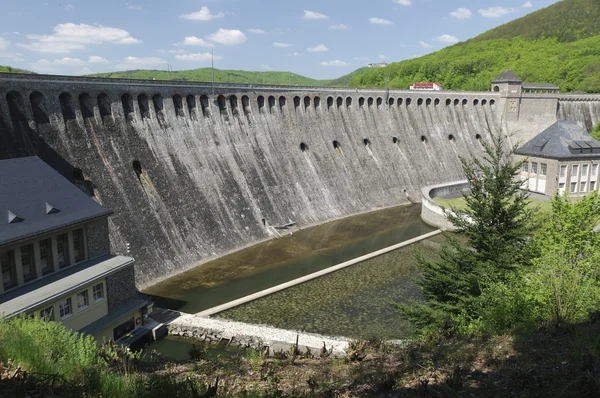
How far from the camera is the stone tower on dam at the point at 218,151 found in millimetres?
31391

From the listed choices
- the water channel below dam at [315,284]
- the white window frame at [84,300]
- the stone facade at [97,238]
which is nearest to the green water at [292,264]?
the water channel below dam at [315,284]

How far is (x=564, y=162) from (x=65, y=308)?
4219 centimetres

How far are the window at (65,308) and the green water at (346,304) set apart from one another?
8006mm

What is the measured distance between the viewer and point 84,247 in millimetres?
22000

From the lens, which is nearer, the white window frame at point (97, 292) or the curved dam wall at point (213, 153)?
the white window frame at point (97, 292)

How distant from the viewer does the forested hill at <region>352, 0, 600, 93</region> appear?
348ft

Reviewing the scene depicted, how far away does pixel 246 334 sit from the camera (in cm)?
2205

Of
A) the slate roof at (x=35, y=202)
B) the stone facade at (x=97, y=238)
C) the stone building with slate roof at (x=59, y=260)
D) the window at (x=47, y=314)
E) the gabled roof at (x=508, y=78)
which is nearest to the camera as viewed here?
the window at (x=47, y=314)

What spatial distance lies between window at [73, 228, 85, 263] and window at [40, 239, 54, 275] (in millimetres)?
1302

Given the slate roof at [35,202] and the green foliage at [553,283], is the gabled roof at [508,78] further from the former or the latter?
the slate roof at [35,202]

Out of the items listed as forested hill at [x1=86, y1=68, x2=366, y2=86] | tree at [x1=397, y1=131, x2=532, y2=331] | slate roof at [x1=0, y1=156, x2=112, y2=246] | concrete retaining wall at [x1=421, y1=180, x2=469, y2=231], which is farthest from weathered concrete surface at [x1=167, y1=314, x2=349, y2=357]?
forested hill at [x1=86, y1=68, x2=366, y2=86]

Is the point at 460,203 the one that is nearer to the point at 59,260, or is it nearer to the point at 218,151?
the point at 218,151

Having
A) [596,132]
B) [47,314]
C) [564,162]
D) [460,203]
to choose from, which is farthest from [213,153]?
[596,132]

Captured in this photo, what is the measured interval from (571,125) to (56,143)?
44705 mm
